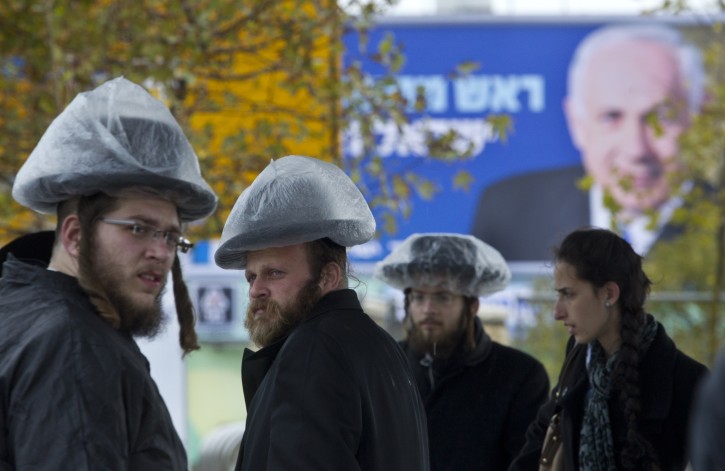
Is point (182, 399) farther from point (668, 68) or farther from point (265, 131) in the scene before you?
point (668, 68)

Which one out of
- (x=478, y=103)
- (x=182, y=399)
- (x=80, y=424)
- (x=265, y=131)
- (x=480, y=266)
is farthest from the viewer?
(x=478, y=103)

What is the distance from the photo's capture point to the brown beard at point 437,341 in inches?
178

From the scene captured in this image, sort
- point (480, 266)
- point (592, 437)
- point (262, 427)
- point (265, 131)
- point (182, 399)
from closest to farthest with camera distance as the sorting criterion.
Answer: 1. point (262, 427)
2. point (592, 437)
3. point (480, 266)
4. point (182, 399)
5. point (265, 131)

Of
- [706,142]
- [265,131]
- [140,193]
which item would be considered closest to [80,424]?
[140,193]

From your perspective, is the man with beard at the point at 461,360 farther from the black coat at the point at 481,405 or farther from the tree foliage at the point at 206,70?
the tree foliage at the point at 206,70

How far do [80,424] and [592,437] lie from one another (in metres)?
1.80

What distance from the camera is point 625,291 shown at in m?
3.79

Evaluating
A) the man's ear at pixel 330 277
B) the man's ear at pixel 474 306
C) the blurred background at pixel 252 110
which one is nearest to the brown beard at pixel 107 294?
the man's ear at pixel 330 277

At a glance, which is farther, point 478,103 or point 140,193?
point 478,103

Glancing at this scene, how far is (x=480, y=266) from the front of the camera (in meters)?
4.63

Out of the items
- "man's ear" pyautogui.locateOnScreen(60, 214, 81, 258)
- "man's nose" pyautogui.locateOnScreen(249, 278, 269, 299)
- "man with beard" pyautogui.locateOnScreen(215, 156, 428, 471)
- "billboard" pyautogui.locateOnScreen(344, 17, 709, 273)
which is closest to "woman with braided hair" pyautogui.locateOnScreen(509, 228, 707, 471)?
"man with beard" pyautogui.locateOnScreen(215, 156, 428, 471)

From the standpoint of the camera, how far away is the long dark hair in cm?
357

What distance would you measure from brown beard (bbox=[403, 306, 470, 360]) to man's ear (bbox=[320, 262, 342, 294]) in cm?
158

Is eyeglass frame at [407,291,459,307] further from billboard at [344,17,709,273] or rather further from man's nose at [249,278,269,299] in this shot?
billboard at [344,17,709,273]
